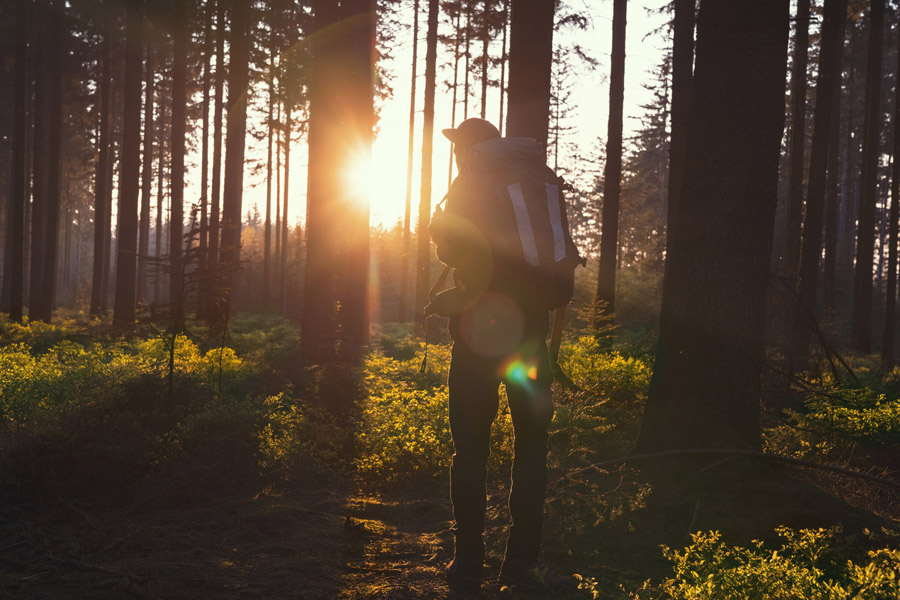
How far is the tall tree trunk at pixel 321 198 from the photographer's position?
36.2ft

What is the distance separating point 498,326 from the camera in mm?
3238

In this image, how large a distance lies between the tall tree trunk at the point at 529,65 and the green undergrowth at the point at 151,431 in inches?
162

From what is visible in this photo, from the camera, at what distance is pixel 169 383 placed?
243 inches

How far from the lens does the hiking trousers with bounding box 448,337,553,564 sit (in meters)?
3.23

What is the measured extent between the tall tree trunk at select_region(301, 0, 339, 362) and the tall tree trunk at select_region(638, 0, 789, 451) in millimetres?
7325

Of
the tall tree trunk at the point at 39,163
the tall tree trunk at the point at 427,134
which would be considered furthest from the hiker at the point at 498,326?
the tall tree trunk at the point at 39,163

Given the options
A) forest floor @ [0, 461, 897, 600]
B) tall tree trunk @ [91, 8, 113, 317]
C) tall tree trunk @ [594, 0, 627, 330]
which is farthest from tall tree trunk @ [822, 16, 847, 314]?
tall tree trunk @ [91, 8, 113, 317]

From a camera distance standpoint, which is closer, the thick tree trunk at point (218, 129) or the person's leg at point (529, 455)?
the person's leg at point (529, 455)

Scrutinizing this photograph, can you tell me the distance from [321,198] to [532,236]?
876 cm

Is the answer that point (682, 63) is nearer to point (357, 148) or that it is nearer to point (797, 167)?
point (797, 167)

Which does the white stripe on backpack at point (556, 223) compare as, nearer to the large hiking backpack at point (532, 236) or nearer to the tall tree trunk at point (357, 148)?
the large hiking backpack at point (532, 236)

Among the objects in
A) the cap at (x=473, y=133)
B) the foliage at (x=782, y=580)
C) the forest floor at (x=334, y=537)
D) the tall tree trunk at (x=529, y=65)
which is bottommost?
the forest floor at (x=334, y=537)

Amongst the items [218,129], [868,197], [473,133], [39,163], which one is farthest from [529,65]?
[39,163]

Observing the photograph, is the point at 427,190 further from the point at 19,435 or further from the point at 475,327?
the point at 475,327
